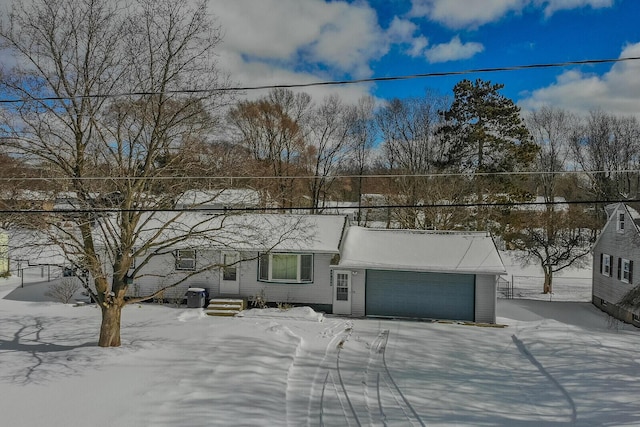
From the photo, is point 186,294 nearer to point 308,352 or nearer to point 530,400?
point 308,352

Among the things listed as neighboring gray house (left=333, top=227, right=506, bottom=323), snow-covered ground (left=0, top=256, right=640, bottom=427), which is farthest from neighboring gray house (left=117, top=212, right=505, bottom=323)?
snow-covered ground (left=0, top=256, right=640, bottom=427)

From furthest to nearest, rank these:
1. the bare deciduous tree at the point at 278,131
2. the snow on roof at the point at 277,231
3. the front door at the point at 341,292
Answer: the bare deciduous tree at the point at 278,131
the front door at the point at 341,292
the snow on roof at the point at 277,231

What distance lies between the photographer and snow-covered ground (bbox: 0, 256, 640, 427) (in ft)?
26.9

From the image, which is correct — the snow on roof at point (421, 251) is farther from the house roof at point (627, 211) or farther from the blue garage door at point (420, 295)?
the house roof at point (627, 211)

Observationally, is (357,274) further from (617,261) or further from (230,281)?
(617,261)

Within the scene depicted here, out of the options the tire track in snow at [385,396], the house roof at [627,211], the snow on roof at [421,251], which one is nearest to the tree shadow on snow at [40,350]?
the tire track in snow at [385,396]

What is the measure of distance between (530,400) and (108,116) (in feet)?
39.9

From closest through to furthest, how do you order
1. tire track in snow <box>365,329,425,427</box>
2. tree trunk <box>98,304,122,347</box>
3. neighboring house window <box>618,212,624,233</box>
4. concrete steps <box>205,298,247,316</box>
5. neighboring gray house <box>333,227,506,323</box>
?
tire track in snow <box>365,329,425,427</box> < tree trunk <box>98,304,122,347</box> < concrete steps <box>205,298,247,316</box> < neighboring gray house <box>333,227,506,323</box> < neighboring house window <box>618,212,624,233</box>

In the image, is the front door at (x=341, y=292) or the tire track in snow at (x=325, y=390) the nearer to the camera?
the tire track in snow at (x=325, y=390)

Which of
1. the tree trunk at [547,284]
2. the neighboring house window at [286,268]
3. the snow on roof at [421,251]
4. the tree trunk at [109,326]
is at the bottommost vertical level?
the tree trunk at [547,284]

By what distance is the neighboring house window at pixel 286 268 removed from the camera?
1839cm

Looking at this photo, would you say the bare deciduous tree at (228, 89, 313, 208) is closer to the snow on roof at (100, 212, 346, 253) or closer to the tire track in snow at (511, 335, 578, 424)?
the snow on roof at (100, 212, 346, 253)

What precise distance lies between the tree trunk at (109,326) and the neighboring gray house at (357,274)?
205 inches

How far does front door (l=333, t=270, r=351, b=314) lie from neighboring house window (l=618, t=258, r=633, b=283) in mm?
12399
